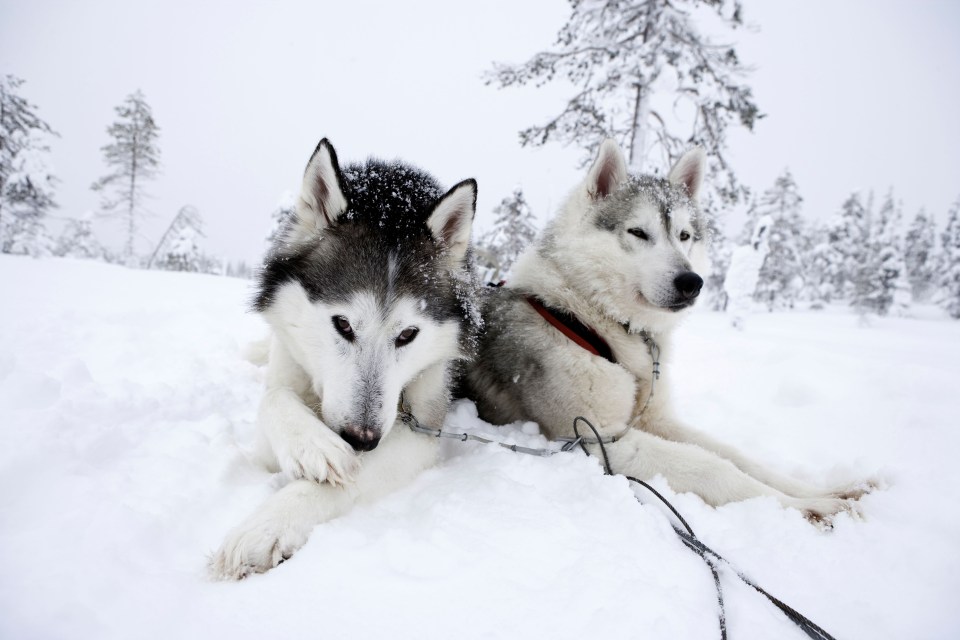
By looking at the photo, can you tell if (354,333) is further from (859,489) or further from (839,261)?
(839,261)

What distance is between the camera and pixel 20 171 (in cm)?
1761

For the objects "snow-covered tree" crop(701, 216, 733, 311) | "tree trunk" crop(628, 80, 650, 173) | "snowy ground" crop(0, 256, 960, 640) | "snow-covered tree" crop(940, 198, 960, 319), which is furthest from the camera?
"snow-covered tree" crop(701, 216, 733, 311)

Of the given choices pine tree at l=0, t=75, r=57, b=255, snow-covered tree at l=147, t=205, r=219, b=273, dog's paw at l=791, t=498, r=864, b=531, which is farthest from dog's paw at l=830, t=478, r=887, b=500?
snow-covered tree at l=147, t=205, r=219, b=273

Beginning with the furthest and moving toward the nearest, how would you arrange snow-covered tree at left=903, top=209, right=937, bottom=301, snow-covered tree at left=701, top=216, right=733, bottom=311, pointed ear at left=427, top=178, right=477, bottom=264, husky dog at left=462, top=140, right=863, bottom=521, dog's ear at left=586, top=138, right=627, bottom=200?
snow-covered tree at left=903, top=209, right=937, bottom=301, snow-covered tree at left=701, top=216, right=733, bottom=311, dog's ear at left=586, top=138, right=627, bottom=200, husky dog at left=462, top=140, right=863, bottom=521, pointed ear at left=427, top=178, right=477, bottom=264

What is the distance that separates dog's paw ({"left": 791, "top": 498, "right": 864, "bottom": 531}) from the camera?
7.22ft

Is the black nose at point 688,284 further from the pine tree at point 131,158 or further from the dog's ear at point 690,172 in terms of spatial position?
the pine tree at point 131,158

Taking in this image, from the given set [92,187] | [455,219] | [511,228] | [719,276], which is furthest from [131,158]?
[719,276]

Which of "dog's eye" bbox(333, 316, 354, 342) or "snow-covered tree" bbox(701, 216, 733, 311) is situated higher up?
"snow-covered tree" bbox(701, 216, 733, 311)

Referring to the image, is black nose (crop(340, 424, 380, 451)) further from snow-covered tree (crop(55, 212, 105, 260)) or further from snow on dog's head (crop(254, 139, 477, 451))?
snow-covered tree (crop(55, 212, 105, 260))

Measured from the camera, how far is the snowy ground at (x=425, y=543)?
1.34m

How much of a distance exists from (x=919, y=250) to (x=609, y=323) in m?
61.6

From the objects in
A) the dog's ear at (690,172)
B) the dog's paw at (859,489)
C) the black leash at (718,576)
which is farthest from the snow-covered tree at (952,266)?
the black leash at (718,576)

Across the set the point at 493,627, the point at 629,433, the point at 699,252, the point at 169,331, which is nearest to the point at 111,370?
the point at 169,331

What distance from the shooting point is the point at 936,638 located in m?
1.54
